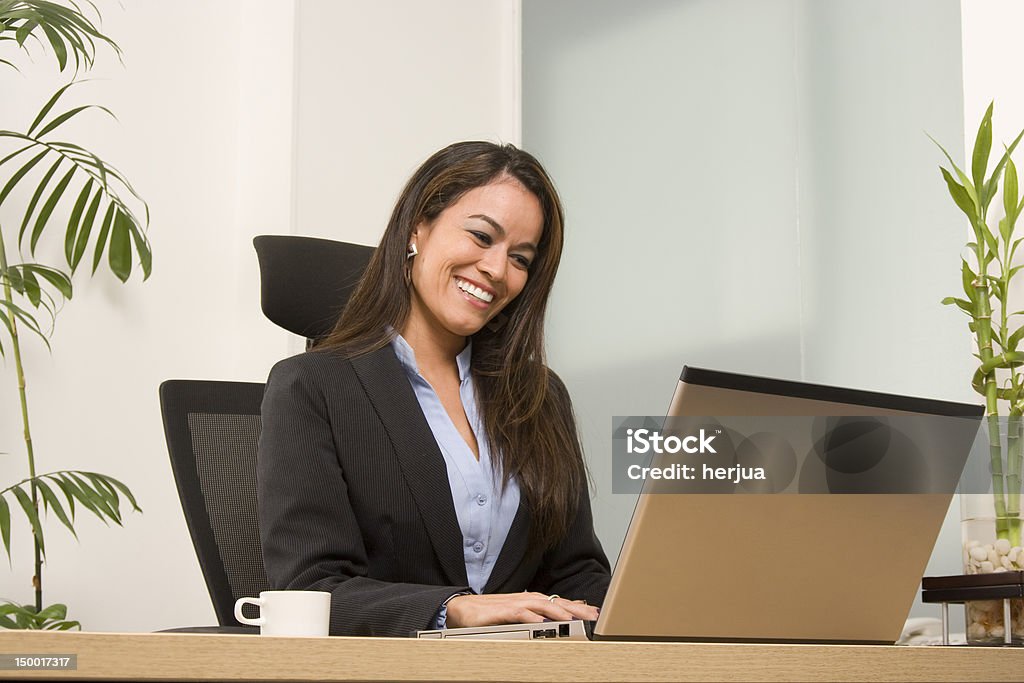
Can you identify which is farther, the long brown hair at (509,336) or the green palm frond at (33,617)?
the green palm frond at (33,617)

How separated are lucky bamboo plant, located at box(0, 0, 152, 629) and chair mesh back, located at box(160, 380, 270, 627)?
0.72 metres

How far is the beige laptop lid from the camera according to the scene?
896mm

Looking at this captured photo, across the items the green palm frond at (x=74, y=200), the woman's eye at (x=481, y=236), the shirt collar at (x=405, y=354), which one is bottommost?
the shirt collar at (x=405, y=354)

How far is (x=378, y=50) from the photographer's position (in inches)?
139

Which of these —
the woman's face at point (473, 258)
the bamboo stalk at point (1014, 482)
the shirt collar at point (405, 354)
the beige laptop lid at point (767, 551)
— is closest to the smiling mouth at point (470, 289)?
the woman's face at point (473, 258)

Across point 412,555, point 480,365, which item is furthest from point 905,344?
point 412,555

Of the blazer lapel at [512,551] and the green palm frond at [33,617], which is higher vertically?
the blazer lapel at [512,551]

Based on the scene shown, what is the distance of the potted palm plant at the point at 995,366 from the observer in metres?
1.49

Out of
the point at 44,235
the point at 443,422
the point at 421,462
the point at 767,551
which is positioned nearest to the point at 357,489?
the point at 421,462

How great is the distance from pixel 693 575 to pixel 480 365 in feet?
3.50

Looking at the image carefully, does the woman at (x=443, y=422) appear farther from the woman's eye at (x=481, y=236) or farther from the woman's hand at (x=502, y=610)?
the woman's hand at (x=502, y=610)

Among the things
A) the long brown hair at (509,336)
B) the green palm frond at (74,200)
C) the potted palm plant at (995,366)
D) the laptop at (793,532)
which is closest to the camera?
the laptop at (793,532)

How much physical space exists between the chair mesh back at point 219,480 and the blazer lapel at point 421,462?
1.15 ft

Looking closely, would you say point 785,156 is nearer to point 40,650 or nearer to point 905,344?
point 905,344
